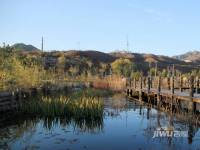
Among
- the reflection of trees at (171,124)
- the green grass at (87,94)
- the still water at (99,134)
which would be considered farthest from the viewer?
the green grass at (87,94)

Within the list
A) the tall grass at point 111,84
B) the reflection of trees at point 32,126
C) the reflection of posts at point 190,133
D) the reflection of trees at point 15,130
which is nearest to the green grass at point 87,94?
the reflection of trees at point 32,126

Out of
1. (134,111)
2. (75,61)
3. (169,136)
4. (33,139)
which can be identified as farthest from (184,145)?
(75,61)

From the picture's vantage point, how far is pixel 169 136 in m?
15.5

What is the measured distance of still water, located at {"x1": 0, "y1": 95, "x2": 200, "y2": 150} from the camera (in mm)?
13992

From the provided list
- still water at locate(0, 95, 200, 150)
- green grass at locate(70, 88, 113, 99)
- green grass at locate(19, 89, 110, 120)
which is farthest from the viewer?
green grass at locate(70, 88, 113, 99)

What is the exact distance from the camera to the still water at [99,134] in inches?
551

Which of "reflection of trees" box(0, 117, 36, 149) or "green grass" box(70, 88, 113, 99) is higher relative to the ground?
"green grass" box(70, 88, 113, 99)

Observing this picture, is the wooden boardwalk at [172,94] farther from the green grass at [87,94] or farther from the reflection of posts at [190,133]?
the green grass at [87,94]

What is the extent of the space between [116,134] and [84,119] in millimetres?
3082

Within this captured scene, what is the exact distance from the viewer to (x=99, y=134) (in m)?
16.5

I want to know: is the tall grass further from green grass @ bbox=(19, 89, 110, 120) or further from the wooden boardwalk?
green grass @ bbox=(19, 89, 110, 120)

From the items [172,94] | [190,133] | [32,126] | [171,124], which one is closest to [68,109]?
[32,126]

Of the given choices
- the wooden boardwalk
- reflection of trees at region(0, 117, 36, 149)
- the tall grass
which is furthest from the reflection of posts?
the tall grass

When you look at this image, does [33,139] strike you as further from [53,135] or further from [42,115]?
[42,115]
